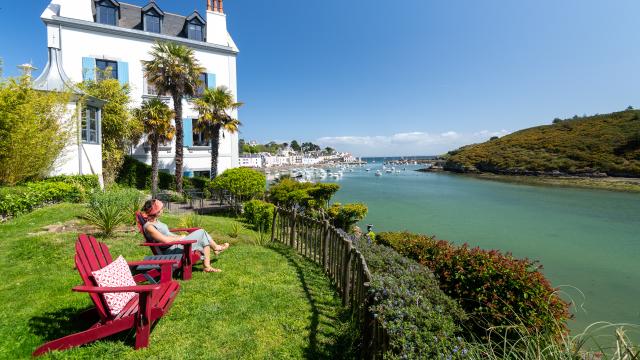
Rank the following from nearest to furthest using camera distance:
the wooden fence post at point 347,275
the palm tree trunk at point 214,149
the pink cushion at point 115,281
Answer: the pink cushion at point 115,281, the wooden fence post at point 347,275, the palm tree trunk at point 214,149

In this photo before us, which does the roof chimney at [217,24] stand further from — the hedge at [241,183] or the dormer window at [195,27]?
the hedge at [241,183]

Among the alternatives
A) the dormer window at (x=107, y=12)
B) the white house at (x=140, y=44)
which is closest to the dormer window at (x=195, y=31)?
the white house at (x=140, y=44)

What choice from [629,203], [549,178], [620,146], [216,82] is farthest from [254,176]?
[620,146]

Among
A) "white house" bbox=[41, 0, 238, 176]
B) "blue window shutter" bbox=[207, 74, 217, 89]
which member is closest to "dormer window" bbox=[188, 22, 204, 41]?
"white house" bbox=[41, 0, 238, 176]

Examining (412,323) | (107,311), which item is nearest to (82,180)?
(107,311)

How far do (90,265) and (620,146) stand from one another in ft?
262

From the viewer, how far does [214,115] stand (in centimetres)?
2070

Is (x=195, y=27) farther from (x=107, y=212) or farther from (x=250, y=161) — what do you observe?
(x=250, y=161)

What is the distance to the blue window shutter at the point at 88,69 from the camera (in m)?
19.0

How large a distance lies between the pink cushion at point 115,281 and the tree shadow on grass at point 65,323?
433 millimetres

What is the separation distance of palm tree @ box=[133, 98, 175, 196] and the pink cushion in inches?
660

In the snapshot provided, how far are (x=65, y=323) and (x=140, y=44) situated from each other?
2225cm

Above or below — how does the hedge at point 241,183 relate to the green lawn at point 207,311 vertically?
above

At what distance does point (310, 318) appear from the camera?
4348 millimetres
